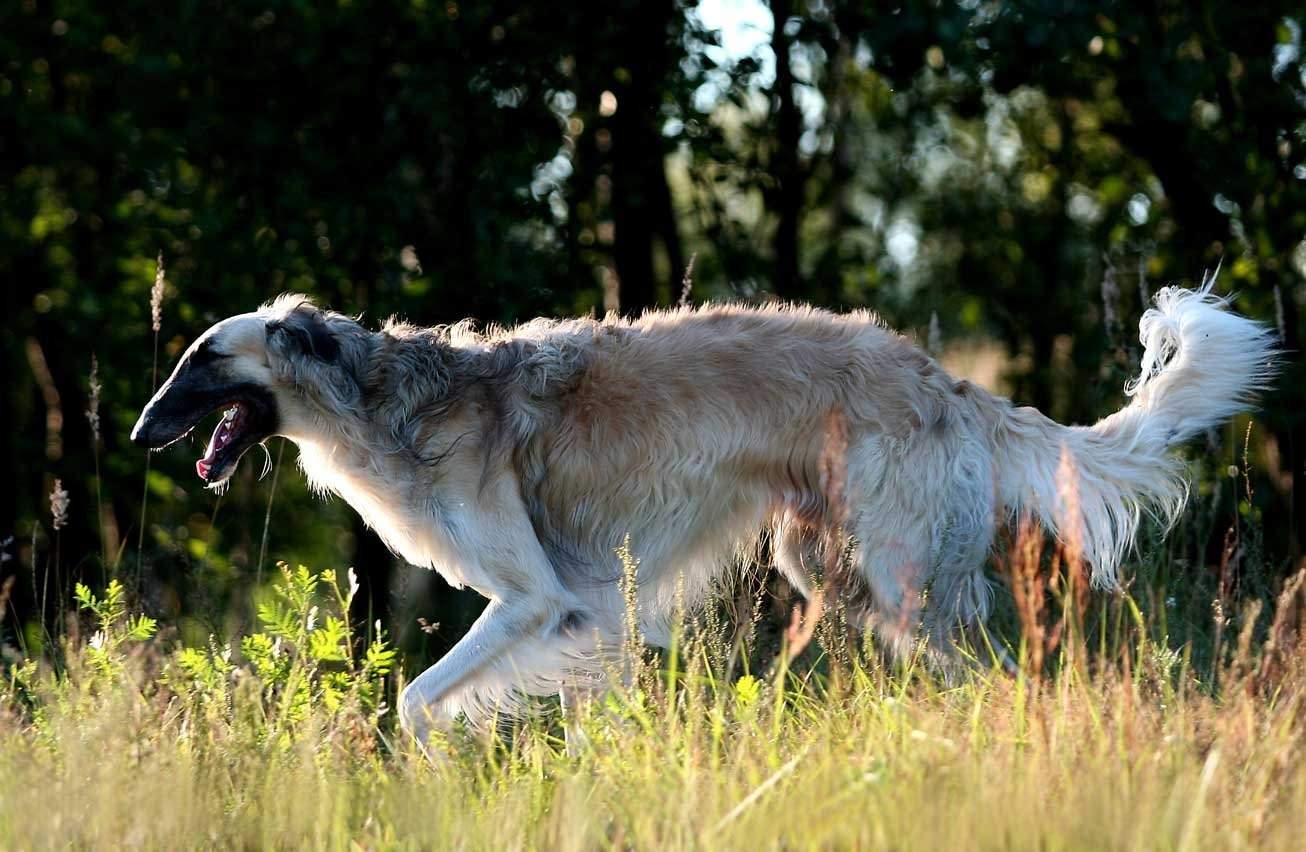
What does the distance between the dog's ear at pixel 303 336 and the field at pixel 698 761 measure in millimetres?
971

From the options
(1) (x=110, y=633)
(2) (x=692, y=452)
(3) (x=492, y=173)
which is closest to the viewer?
(1) (x=110, y=633)

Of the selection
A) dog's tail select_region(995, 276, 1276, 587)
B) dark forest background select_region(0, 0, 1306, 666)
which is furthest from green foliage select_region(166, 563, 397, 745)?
dog's tail select_region(995, 276, 1276, 587)

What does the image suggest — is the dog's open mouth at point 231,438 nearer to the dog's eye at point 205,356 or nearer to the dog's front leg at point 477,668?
the dog's eye at point 205,356

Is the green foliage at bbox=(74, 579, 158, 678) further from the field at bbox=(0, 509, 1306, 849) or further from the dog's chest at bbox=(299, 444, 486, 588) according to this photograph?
the dog's chest at bbox=(299, 444, 486, 588)

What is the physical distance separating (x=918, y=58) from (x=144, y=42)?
4118 millimetres

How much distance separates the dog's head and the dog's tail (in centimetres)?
226

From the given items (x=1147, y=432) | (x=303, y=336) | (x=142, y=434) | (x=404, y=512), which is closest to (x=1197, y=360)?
(x=1147, y=432)

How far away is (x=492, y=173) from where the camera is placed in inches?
288

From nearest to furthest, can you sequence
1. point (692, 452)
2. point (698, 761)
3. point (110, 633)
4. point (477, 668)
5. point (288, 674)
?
point (698, 761)
point (110, 633)
point (288, 674)
point (477, 668)
point (692, 452)

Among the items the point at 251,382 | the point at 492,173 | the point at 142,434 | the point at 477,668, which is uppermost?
the point at 492,173

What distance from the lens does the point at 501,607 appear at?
4.67 meters

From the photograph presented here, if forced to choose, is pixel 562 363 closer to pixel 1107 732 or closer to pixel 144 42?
pixel 1107 732

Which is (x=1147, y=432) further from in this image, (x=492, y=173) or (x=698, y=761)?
(x=492, y=173)

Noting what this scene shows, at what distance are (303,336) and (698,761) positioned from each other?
7.43 feet
